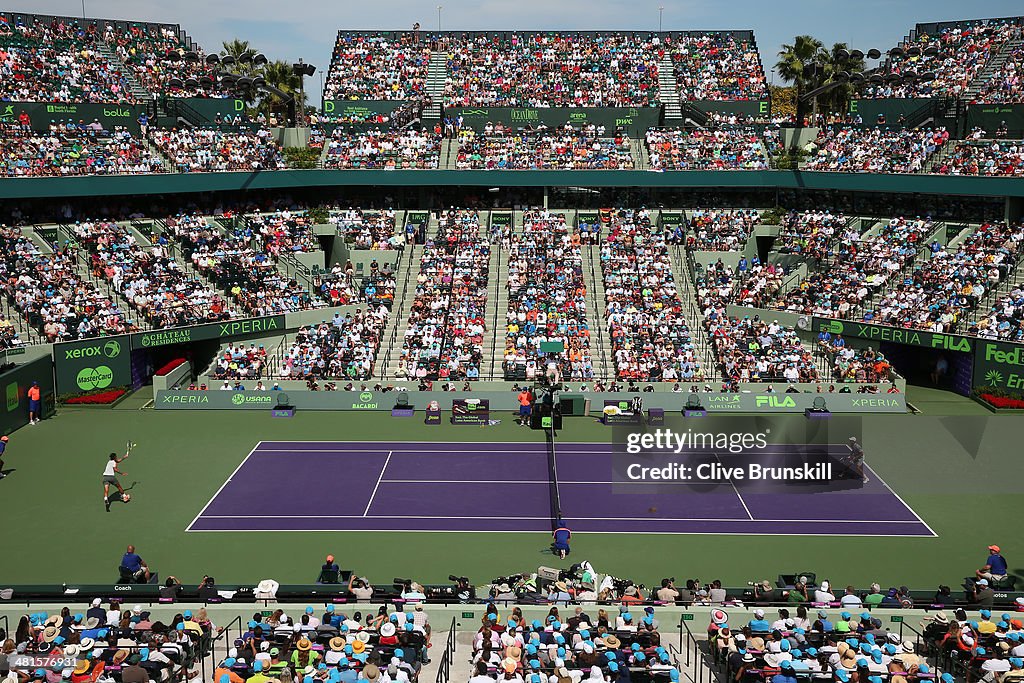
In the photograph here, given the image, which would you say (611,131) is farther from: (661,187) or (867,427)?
(867,427)

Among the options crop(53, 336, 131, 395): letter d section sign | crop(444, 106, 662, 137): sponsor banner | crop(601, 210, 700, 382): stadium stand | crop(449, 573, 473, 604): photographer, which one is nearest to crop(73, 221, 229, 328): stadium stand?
crop(53, 336, 131, 395): letter d section sign

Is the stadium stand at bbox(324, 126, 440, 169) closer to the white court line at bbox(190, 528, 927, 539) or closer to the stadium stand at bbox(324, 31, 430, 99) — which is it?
the stadium stand at bbox(324, 31, 430, 99)

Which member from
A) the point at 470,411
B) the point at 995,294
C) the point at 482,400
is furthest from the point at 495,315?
the point at 995,294

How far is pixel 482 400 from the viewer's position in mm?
34906

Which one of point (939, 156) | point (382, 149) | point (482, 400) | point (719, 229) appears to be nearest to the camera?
point (482, 400)

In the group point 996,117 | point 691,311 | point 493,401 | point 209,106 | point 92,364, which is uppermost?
point 209,106

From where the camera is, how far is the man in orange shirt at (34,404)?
111ft

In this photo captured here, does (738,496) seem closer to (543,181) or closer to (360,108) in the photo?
(543,181)

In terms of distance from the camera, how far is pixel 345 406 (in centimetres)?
3591

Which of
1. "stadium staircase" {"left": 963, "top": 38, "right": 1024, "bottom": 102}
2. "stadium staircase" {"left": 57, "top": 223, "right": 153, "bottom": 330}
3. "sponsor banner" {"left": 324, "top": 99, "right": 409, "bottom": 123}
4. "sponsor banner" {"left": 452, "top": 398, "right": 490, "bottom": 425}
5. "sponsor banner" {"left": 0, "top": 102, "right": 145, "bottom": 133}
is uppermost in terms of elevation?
"stadium staircase" {"left": 963, "top": 38, "right": 1024, "bottom": 102}

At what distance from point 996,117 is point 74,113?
42.0 m

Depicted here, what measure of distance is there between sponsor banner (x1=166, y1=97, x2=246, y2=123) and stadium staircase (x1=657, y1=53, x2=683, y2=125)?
2250 centimetres

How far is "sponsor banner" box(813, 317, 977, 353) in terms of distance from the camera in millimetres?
37625

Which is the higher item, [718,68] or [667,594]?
[718,68]
